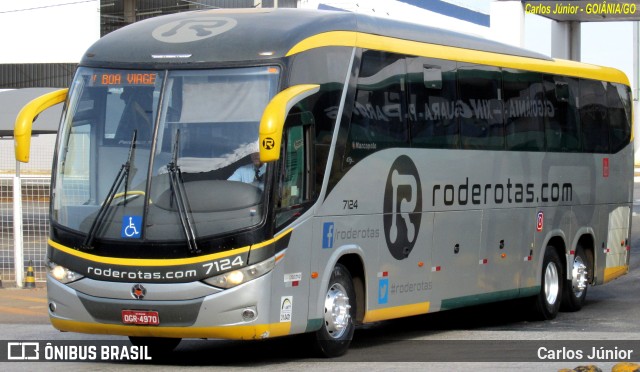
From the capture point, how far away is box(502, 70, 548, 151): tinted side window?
15781 mm

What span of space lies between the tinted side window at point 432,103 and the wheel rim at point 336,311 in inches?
84.2

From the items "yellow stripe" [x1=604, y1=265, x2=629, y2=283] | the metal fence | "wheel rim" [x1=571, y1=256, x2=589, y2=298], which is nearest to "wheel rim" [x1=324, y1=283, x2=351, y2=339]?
"wheel rim" [x1=571, y1=256, x2=589, y2=298]

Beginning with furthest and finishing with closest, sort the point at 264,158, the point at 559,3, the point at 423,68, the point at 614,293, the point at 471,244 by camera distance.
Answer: the point at 559,3 < the point at 614,293 < the point at 471,244 < the point at 423,68 < the point at 264,158

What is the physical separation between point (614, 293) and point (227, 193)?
1112cm

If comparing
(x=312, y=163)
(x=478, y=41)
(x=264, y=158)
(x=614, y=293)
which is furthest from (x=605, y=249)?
(x=264, y=158)

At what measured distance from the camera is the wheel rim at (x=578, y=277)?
17734mm

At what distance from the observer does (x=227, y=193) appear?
10.8m

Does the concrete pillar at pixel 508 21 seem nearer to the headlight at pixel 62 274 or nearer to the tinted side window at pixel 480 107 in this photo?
the tinted side window at pixel 480 107

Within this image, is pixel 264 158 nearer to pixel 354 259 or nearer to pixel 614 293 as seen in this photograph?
pixel 354 259

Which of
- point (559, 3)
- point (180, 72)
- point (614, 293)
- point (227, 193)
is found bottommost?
point (614, 293)

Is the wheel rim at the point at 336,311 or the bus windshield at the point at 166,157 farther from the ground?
the bus windshield at the point at 166,157

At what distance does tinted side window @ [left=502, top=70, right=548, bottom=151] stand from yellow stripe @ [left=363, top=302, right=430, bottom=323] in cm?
303

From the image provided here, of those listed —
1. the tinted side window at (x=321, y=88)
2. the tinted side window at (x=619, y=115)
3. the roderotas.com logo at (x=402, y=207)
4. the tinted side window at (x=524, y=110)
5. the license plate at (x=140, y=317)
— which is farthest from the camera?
the tinted side window at (x=619, y=115)

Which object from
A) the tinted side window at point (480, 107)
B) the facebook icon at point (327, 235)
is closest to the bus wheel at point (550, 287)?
the tinted side window at point (480, 107)
